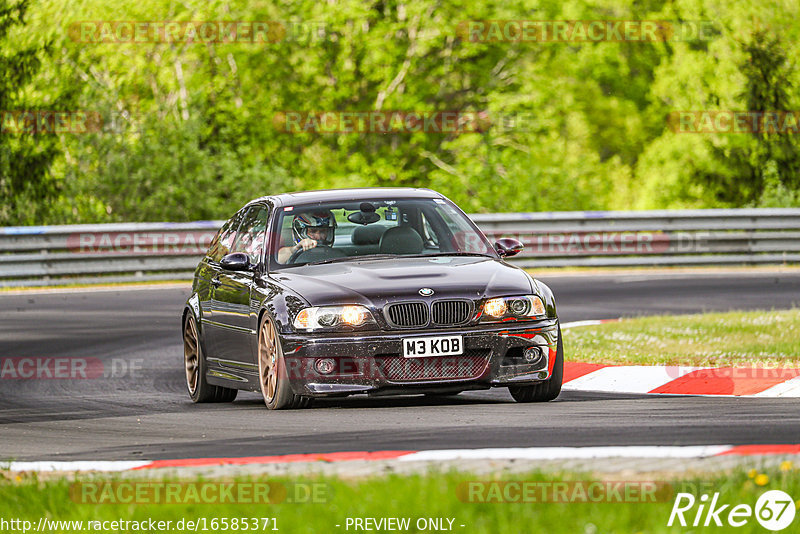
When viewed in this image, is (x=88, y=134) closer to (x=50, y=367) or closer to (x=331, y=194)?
(x=50, y=367)

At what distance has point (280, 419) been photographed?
30.0 ft

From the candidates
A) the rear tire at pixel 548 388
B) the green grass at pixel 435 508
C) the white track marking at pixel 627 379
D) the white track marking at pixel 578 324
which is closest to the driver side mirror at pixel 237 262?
the rear tire at pixel 548 388

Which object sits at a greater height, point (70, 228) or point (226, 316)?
point (226, 316)

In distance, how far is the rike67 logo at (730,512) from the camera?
515cm

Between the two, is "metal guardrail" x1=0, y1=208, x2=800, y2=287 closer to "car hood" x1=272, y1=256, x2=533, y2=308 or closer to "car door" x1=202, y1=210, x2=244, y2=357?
"car door" x1=202, y1=210, x2=244, y2=357

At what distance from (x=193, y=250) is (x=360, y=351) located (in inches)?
622

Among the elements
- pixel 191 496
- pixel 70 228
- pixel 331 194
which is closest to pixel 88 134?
pixel 70 228

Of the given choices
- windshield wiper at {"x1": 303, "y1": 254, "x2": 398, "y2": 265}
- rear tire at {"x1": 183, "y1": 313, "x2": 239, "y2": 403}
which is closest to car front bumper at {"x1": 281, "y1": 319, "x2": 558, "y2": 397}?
windshield wiper at {"x1": 303, "y1": 254, "x2": 398, "y2": 265}

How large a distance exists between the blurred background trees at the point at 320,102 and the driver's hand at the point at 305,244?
57.3 ft

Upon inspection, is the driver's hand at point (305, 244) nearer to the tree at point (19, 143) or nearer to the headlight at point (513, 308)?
the headlight at point (513, 308)

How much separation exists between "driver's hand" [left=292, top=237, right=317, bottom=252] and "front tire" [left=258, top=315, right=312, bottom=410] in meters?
0.75

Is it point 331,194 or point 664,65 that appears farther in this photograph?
point 664,65

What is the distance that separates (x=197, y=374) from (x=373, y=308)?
2.47m

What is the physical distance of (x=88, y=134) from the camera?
2794cm
